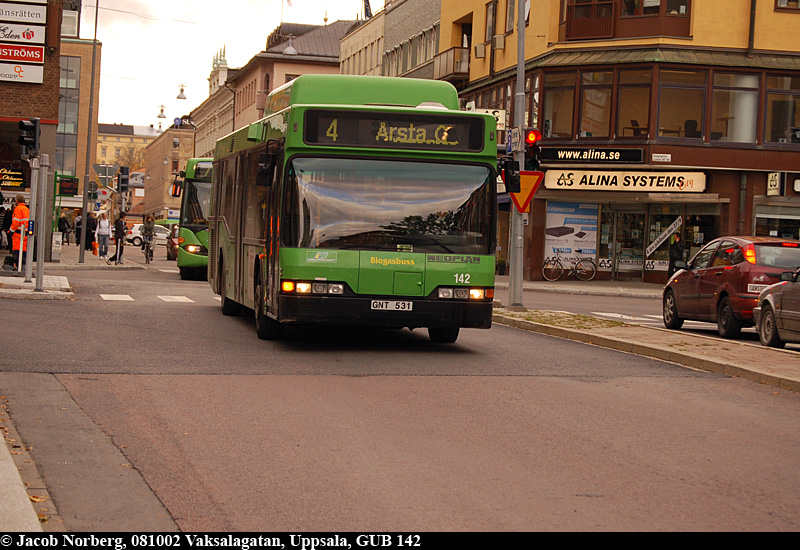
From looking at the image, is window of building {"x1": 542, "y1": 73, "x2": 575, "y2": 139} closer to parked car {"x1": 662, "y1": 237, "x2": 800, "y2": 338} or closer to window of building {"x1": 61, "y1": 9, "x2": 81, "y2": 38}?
parked car {"x1": 662, "y1": 237, "x2": 800, "y2": 338}

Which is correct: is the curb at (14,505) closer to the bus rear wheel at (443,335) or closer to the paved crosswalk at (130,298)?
the bus rear wheel at (443,335)

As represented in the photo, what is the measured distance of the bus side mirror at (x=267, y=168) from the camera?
551 inches

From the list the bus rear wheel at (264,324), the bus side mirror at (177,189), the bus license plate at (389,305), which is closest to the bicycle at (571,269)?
the bus side mirror at (177,189)

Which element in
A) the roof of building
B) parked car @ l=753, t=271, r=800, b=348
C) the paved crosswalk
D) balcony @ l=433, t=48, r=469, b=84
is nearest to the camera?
parked car @ l=753, t=271, r=800, b=348

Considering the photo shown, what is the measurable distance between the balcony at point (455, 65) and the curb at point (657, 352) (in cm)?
3009

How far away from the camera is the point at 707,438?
8430 millimetres

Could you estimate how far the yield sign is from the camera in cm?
2186

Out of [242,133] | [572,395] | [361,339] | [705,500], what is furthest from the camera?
[242,133]

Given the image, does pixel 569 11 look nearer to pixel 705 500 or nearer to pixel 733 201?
pixel 733 201

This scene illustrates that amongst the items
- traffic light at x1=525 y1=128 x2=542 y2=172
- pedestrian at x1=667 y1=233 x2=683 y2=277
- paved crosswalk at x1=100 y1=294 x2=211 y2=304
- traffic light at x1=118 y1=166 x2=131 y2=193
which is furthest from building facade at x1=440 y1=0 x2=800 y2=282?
paved crosswalk at x1=100 y1=294 x2=211 y2=304

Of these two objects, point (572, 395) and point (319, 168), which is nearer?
point (572, 395)

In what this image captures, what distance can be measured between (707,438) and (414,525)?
3.63 meters

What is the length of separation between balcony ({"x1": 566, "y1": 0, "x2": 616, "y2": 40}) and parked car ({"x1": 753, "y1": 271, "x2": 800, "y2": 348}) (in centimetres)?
2426

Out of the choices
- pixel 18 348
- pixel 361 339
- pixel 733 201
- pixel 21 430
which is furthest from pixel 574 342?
pixel 733 201
